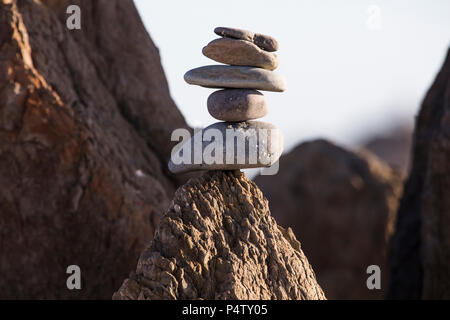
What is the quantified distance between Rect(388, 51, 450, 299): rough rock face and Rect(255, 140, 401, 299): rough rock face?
533cm

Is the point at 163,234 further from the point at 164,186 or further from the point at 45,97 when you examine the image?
the point at 164,186

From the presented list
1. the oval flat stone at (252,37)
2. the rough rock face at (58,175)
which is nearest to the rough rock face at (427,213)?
the rough rock face at (58,175)

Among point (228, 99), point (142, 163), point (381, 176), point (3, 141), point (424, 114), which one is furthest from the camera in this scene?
point (381, 176)

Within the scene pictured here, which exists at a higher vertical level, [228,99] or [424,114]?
[424,114]

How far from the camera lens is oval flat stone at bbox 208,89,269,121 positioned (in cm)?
648

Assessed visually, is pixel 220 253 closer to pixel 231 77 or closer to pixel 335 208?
pixel 231 77

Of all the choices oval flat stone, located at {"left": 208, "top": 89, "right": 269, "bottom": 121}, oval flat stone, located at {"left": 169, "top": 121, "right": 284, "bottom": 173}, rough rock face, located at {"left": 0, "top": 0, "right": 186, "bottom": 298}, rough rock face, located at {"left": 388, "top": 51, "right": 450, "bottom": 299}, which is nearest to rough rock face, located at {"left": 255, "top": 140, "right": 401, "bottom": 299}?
rough rock face, located at {"left": 388, "top": 51, "right": 450, "bottom": 299}

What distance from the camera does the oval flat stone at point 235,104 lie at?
6.48 metres

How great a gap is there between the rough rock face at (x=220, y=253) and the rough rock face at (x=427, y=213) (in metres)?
4.37

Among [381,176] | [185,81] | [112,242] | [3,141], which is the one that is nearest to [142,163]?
[112,242]

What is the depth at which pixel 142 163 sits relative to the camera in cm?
945

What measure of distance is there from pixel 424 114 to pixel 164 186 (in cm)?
483

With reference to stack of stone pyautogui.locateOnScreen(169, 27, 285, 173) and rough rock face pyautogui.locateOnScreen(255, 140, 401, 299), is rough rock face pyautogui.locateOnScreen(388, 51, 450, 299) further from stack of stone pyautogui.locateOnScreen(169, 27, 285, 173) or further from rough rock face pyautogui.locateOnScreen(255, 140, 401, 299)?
rough rock face pyautogui.locateOnScreen(255, 140, 401, 299)

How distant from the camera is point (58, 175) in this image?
849cm
